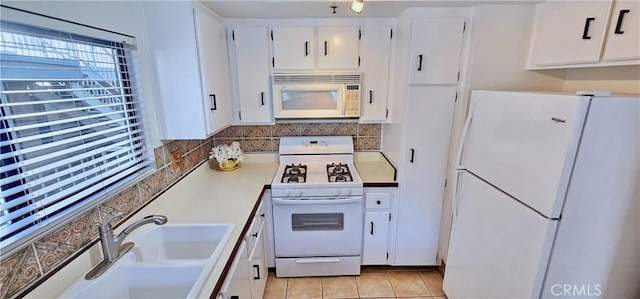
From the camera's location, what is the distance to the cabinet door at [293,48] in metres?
2.14

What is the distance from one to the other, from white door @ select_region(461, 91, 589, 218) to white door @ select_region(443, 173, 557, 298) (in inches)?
3.2

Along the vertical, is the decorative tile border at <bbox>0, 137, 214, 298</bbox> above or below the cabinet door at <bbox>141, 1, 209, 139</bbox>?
below

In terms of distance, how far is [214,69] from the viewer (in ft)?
6.20

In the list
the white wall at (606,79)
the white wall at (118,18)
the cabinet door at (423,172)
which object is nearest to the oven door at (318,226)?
the cabinet door at (423,172)

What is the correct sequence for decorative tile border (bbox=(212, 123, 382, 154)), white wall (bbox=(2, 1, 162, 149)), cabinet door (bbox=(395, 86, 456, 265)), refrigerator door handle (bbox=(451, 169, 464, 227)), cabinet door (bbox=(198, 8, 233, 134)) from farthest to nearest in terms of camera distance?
decorative tile border (bbox=(212, 123, 382, 154)) → cabinet door (bbox=(395, 86, 456, 265)) → refrigerator door handle (bbox=(451, 169, 464, 227)) → cabinet door (bbox=(198, 8, 233, 134)) → white wall (bbox=(2, 1, 162, 149))

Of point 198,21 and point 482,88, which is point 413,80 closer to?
A: point 482,88

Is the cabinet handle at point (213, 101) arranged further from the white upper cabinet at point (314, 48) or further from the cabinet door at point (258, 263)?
the cabinet door at point (258, 263)

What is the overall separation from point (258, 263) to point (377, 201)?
1.00 m

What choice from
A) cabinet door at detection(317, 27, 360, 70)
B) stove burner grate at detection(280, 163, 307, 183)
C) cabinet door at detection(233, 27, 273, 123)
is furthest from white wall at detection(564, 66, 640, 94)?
cabinet door at detection(233, 27, 273, 123)

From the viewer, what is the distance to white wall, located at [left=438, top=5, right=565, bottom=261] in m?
1.80

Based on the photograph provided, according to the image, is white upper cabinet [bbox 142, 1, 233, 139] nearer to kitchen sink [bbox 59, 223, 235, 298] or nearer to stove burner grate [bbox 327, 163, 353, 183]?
kitchen sink [bbox 59, 223, 235, 298]

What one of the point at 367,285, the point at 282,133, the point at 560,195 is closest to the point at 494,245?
the point at 560,195

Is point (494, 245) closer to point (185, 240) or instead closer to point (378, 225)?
point (378, 225)

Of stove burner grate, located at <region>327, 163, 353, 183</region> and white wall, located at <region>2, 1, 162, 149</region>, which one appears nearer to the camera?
white wall, located at <region>2, 1, 162, 149</region>
